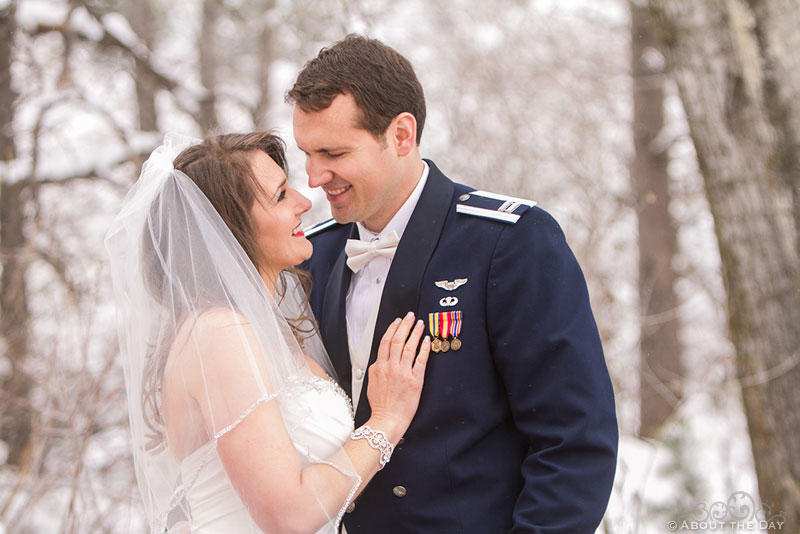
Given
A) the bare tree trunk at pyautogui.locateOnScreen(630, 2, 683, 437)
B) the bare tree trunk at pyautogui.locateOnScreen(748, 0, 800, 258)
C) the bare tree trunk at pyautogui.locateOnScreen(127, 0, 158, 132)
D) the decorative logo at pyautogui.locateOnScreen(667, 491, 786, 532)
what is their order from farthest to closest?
the bare tree trunk at pyautogui.locateOnScreen(630, 2, 683, 437), the bare tree trunk at pyautogui.locateOnScreen(127, 0, 158, 132), the decorative logo at pyautogui.locateOnScreen(667, 491, 786, 532), the bare tree trunk at pyautogui.locateOnScreen(748, 0, 800, 258)

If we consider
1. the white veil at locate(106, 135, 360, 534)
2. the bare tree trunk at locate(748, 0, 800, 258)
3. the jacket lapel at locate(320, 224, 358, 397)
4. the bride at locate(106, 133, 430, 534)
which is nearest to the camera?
the bride at locate(106, 133, 430, 534)

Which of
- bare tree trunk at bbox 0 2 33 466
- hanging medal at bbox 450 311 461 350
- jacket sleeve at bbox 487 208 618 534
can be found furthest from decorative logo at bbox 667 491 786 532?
bare tree trunk at bbox 0 2 33 466

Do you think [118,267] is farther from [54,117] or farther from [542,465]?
[54,117]

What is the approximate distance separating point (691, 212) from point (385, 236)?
32.6 ft

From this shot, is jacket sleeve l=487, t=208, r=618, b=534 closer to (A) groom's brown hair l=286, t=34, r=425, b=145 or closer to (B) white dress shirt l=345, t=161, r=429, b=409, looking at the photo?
(B) white dress shirt l=345, t=161, r=429, b=409

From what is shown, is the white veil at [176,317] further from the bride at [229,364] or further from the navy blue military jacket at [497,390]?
the navy blue military jacket at [497,390]

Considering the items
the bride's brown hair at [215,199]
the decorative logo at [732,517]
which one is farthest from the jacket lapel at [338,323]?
the decorative logo at [732,517]

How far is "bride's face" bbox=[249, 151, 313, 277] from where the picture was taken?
2439mm

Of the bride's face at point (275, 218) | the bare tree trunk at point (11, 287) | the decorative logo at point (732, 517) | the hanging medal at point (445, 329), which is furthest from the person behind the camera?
the bare tree trunk at point (11, 287)

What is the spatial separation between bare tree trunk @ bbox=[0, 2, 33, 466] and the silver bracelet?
12.9ft

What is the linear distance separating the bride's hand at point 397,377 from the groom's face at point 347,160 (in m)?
0.43

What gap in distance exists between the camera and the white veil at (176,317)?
222 cm

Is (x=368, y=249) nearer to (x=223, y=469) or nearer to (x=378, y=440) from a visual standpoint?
(x=378, y=440)

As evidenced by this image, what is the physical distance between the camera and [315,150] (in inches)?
97.8
